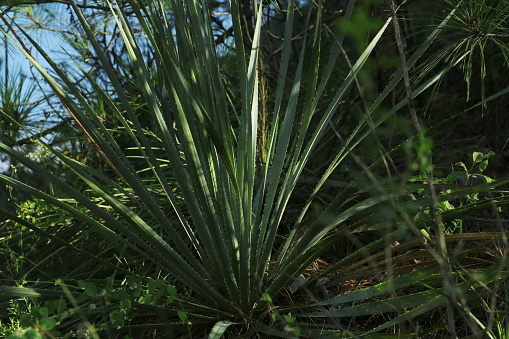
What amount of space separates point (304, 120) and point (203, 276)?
432mm

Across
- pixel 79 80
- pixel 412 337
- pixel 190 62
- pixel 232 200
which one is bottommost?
pixel 412 337

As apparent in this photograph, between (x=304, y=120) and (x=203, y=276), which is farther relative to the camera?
(x=304, y=120)

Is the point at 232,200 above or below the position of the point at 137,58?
below

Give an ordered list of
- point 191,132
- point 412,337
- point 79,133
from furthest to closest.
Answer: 1. point 79,133
2. point 191,132
3. point 412,337

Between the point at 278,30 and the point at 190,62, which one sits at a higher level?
the point at 278,30

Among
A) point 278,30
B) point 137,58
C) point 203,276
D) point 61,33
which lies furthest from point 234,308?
point 278,30

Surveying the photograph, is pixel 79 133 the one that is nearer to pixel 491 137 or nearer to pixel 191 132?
pixel 191 132

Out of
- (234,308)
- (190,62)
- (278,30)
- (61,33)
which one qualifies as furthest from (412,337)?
(278,30)

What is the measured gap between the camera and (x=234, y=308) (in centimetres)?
97

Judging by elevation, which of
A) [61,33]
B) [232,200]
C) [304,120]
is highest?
[61,33]

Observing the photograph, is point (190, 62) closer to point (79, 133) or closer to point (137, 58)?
point (137, 58)

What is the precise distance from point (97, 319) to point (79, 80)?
1.18 meters

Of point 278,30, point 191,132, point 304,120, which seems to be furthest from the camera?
point 278,30

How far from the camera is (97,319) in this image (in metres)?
1.14
